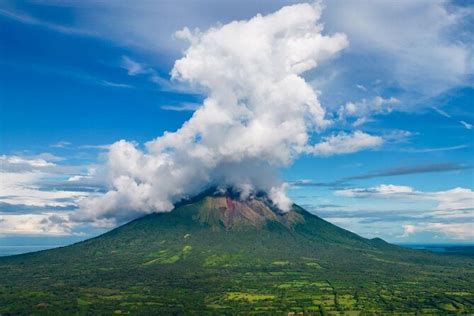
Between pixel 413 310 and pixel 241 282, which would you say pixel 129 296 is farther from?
pixel 413 310

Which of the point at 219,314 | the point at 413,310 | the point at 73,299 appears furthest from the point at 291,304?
the point at 73,299

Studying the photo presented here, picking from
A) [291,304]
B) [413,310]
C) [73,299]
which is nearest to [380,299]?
[413,310]

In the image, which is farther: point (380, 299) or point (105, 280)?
point (105, 280)

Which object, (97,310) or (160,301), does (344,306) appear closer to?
(160,301)

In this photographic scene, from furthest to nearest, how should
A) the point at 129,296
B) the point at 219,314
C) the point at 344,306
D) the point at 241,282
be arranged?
the point at 241,282
the point at 129,296
the point at 344,306
the point at 219,314

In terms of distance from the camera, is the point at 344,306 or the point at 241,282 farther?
the point at 241,282

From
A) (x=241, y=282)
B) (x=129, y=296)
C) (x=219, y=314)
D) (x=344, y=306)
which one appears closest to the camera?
(x=219, y=314)

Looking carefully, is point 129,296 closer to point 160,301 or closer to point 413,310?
point 160,301

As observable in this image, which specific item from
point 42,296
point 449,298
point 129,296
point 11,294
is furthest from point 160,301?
point 449,298
